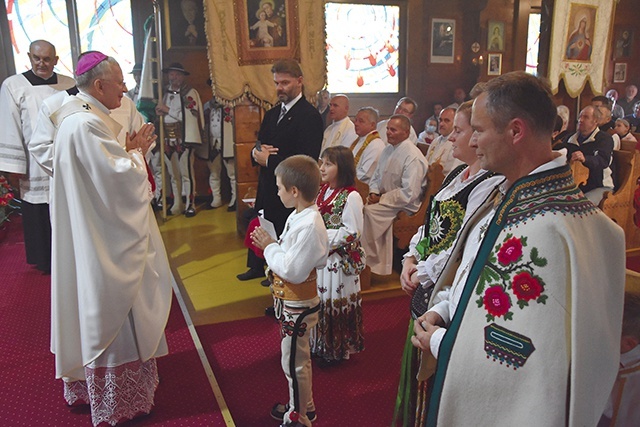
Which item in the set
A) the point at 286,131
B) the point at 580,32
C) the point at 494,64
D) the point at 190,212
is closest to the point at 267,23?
the point at 286,131

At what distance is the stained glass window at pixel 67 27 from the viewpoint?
759 centimetres

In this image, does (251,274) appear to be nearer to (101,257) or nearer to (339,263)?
(339,263)

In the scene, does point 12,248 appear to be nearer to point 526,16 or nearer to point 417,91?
point 417,91

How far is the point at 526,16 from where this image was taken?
1006 centimetres

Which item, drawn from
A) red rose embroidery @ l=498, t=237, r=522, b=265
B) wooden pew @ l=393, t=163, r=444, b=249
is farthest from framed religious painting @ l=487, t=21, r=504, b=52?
red rose embroidery @ l=498, t=237, r=522, b=265

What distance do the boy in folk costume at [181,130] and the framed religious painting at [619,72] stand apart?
8.97m

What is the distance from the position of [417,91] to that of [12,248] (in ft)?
23.0

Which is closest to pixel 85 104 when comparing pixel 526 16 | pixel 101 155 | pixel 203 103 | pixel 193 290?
pixel 101 155

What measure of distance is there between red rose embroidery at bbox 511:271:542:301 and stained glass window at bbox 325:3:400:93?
27.9 ft

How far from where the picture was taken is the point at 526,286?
1266 mm

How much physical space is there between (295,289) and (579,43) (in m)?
5.33

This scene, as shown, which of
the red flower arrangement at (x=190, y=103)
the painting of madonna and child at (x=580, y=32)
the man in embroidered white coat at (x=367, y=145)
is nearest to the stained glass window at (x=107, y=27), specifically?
the red flower arrangement at (x=190, y=103)

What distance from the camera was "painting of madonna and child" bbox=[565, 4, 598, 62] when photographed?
602 centimetres

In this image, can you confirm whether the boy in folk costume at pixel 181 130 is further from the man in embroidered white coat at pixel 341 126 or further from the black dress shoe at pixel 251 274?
the black dress shoe at pixel 251 274
